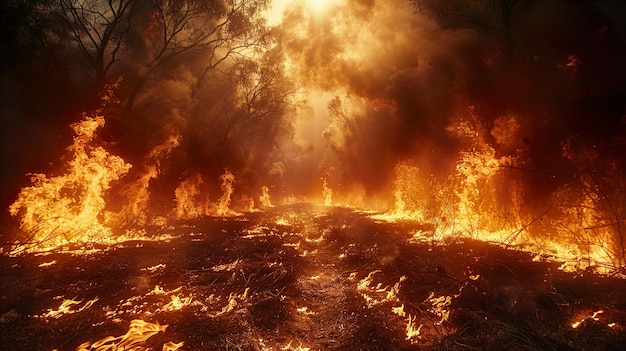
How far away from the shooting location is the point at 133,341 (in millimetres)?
4477

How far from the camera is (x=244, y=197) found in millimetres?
29766

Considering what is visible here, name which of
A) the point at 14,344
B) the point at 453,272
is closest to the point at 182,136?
the point at 14,344

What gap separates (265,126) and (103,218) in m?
22.5

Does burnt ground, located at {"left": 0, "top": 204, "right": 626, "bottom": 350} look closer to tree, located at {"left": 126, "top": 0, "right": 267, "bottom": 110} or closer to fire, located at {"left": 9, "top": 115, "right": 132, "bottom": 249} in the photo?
fire, located at {"left": 9, "top": 115, "right": 132, "bottom": 249}

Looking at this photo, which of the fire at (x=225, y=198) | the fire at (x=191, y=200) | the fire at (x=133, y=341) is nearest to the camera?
the fire at (x=133, y=341)

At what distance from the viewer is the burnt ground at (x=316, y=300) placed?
4.53 m

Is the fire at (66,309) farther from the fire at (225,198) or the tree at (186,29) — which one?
the fire at (225,198)

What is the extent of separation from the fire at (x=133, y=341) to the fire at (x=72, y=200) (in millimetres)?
6042

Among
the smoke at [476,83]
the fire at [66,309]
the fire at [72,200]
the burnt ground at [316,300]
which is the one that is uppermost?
the smoke at [476,83]

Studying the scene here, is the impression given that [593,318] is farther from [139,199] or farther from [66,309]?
[139,199]

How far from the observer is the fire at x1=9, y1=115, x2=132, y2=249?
31.6 ft

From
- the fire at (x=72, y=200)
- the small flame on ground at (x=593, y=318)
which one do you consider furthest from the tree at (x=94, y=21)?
the small flame on ground at (x=593, y=318)

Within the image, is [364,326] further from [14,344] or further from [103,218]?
[103,218]

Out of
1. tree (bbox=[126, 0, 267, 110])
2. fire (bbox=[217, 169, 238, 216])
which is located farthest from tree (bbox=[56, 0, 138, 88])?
fire (bbox=[217, 169, 238, 216])
